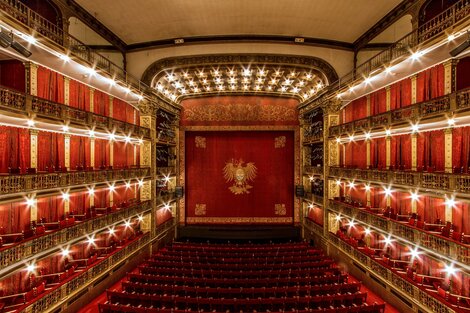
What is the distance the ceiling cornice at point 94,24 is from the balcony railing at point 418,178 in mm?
15514

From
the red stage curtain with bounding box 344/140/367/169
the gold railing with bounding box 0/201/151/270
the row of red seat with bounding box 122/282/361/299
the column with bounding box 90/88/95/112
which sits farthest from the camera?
the red stage curtain with bounding box 344/140/367/169

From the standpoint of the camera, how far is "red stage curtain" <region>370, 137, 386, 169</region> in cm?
1465

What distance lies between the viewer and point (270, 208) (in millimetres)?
22234

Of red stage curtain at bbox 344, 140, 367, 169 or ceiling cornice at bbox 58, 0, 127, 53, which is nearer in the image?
ceiling cornice at bbox 58, 0, 127, 53

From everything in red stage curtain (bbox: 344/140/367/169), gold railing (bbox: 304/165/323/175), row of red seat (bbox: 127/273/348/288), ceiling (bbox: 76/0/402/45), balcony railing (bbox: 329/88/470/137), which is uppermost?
ceiling (bbox: 76/0/402/45)

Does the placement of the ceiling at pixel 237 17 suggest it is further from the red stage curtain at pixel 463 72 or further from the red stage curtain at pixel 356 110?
the red stage curtain at pixel 463 72

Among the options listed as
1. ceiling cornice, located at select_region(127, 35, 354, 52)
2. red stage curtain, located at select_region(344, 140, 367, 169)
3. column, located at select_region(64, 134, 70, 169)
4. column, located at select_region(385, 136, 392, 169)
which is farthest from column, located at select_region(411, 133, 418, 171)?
column, located at select_region(64, 134, 70, 169)

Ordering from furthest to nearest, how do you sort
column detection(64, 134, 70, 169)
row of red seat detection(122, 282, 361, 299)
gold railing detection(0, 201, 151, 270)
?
column detection(64, 134, 70, 169)
row of red seat detection(122, 282, 361, 299)
gold railing detection(0, 201, 151, 270)

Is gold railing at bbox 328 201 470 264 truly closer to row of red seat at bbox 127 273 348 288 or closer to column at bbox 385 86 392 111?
row of red seat at bbox 127 273 348 288

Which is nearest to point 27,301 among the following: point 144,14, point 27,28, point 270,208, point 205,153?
point 27,28

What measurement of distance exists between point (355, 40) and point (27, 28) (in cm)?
1643

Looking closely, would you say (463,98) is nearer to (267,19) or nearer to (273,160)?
(267,19)

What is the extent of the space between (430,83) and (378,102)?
11.4 ft

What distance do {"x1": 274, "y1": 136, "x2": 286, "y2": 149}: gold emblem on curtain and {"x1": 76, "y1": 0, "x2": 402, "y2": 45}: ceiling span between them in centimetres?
847
